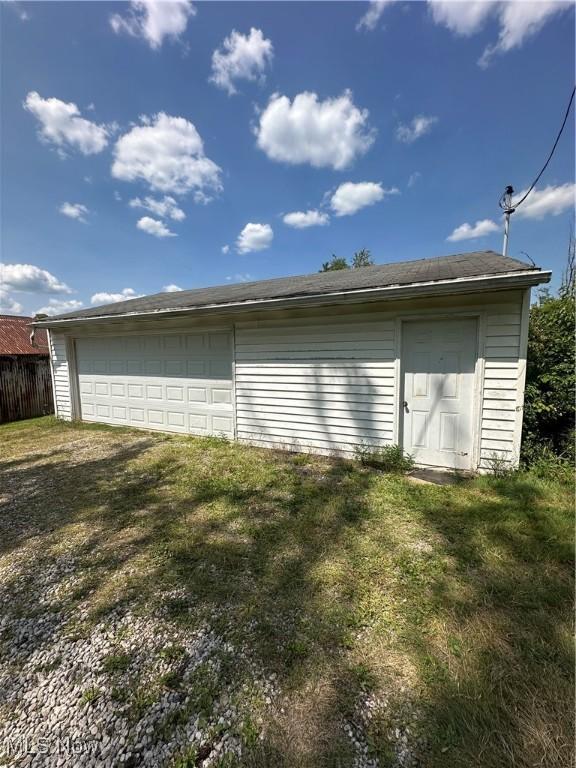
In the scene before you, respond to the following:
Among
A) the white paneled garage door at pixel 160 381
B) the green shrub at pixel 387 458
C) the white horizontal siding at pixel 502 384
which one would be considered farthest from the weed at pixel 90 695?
the white paneled garage door at pixel 160 381

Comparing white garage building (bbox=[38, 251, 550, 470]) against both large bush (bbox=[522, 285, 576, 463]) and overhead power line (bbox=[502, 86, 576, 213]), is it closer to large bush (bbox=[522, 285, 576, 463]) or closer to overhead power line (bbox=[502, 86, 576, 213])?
large bush (bbox=[522, 285, 576, 463])

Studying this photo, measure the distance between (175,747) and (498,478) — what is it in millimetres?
4074

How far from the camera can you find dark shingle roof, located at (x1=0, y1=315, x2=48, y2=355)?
9.62 m

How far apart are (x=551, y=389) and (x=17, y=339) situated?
13.8 meters

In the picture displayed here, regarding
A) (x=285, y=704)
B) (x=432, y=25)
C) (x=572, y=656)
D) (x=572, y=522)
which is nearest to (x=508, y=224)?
(x=432, y=25)

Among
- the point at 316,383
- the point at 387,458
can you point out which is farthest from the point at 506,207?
the point at 387,458

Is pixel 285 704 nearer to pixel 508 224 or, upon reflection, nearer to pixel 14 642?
pixel 14 642

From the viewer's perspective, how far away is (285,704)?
1.48 m

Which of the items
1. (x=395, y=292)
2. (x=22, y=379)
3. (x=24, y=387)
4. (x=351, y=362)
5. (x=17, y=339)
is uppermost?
(x=395, y=292)

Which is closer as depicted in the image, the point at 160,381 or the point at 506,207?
the point at 160,381

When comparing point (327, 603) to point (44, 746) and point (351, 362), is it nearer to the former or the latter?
point (44, 746)

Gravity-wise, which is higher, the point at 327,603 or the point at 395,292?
the point at 395,292

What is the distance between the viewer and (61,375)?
8148 millimetres

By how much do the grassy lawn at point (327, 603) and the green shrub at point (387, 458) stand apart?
378 millimetres
